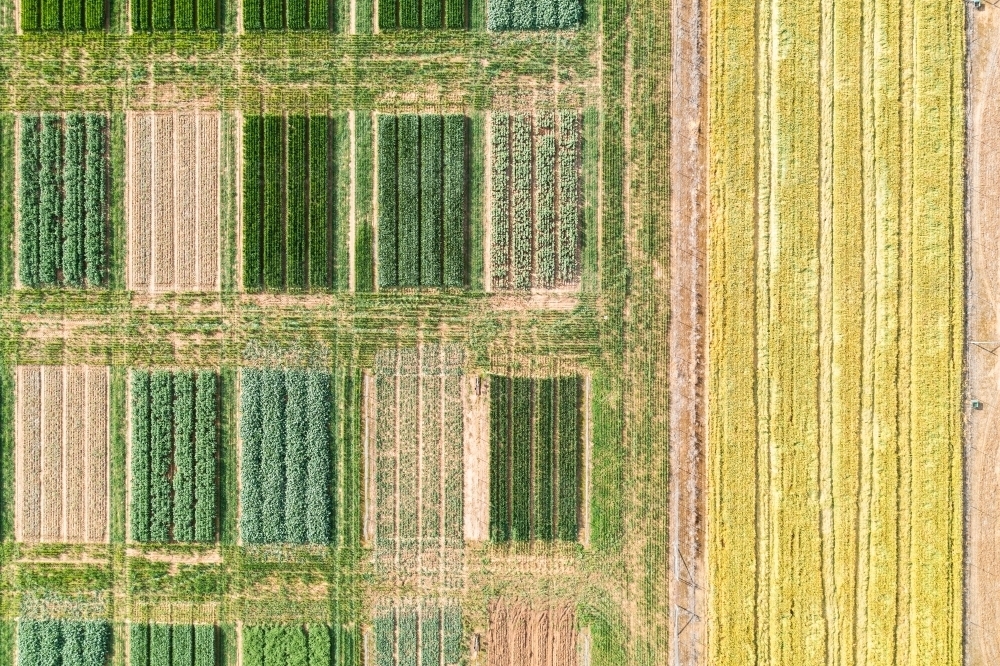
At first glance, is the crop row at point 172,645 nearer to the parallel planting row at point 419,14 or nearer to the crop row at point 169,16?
the crop row at point 169,16

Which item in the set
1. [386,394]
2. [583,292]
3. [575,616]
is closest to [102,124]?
[386,394]

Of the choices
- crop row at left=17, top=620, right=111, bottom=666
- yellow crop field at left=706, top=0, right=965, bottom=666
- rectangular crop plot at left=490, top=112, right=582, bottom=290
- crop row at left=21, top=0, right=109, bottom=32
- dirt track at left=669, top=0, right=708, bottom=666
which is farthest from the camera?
crop row at left=21, top=0, right=109, bottom=32

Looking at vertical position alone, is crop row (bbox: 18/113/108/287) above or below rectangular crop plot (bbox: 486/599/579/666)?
above

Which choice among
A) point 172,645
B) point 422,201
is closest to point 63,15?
point 422,201

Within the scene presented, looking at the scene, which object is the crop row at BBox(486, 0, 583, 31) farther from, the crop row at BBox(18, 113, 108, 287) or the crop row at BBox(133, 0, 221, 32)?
the crop row at BBox(18, 113, 108, 287)

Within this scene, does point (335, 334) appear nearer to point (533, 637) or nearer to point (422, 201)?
point (422, 201)

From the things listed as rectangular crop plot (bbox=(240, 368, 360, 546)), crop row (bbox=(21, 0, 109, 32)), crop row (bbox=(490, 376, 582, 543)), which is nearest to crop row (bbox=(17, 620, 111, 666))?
rectangular crop plot (bbox=(240, 368, 360, 546))
